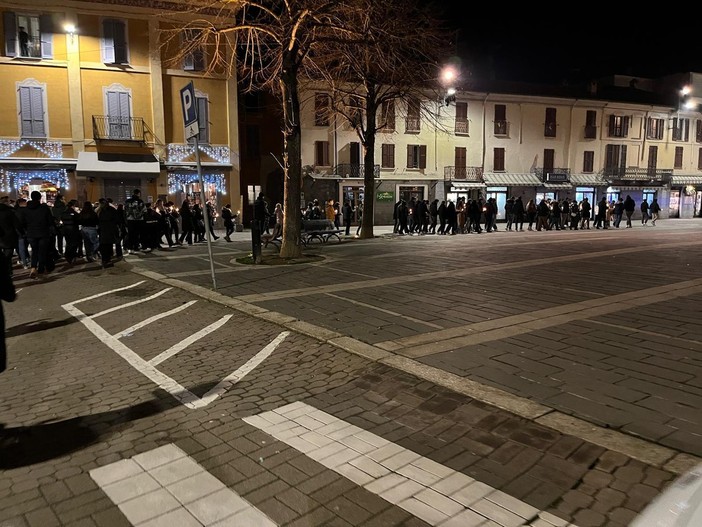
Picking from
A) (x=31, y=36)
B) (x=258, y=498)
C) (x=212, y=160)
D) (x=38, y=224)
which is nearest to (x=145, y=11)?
(x=31, y=36)

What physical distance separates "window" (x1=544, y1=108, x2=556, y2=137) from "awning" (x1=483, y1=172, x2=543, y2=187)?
3542 millimetres

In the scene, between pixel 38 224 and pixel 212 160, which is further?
pixel 212 160

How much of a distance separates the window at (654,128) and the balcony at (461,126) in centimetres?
1780

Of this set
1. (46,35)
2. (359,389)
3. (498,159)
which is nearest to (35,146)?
(46,35)

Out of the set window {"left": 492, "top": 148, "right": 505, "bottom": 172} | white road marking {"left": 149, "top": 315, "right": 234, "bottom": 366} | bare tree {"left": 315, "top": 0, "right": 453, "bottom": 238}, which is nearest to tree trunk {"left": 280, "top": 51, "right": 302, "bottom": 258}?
bare tree {"left": 315, "top": 0, "right": 453, "bottom": 238}

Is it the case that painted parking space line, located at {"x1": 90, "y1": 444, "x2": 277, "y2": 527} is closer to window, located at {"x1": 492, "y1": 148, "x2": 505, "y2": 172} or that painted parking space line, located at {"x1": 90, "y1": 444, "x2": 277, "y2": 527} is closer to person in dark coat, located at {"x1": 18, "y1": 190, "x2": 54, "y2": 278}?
person in dark coat, located at {"x1": 18, "y1": 190, "x2": 54, "y2": 278}

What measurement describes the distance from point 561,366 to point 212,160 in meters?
25.3

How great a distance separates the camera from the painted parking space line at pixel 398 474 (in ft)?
9.52

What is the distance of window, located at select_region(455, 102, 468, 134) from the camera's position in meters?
37.7

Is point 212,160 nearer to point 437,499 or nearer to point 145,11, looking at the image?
point 145,11

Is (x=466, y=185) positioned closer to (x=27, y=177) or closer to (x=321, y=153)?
(x=321, y=153)

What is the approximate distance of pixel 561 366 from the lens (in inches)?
208

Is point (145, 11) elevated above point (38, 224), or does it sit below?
above

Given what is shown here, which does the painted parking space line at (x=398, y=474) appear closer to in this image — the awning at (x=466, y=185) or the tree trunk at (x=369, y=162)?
the tree trunk at (x=369, y=162)
